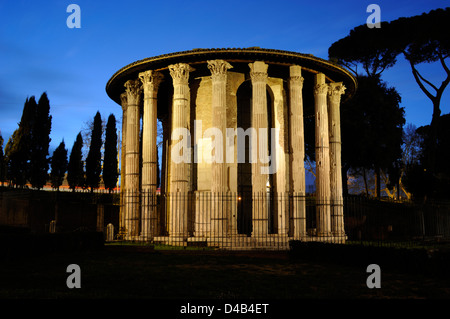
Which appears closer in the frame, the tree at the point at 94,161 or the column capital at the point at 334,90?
the column capital at the point at 334,90

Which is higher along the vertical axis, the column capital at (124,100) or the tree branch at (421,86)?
the tree branch at (421,86)

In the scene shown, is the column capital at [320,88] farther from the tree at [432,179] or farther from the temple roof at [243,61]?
the tree at [432,179]

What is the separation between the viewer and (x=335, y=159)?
68.0 feet

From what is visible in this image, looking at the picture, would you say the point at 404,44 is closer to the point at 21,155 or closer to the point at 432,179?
the point at 432,179

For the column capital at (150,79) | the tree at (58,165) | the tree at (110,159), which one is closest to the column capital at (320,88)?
the column capital at (150,79)

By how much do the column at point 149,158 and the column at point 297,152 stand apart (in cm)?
582

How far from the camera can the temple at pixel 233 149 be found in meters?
17.5

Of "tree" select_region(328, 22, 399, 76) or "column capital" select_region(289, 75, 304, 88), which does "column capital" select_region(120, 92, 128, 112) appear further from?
"tree" select_region(328, 22, 399, 76)

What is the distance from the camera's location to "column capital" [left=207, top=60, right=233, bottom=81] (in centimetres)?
1805

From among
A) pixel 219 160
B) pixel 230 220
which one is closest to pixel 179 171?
pixel 219 160

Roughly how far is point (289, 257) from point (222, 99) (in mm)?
7234

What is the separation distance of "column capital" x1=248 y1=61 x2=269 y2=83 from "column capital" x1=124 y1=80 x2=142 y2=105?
5637 millimetres

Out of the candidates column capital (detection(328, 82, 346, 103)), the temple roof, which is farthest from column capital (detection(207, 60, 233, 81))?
column capital (detection(328, 82, 346, 103))
